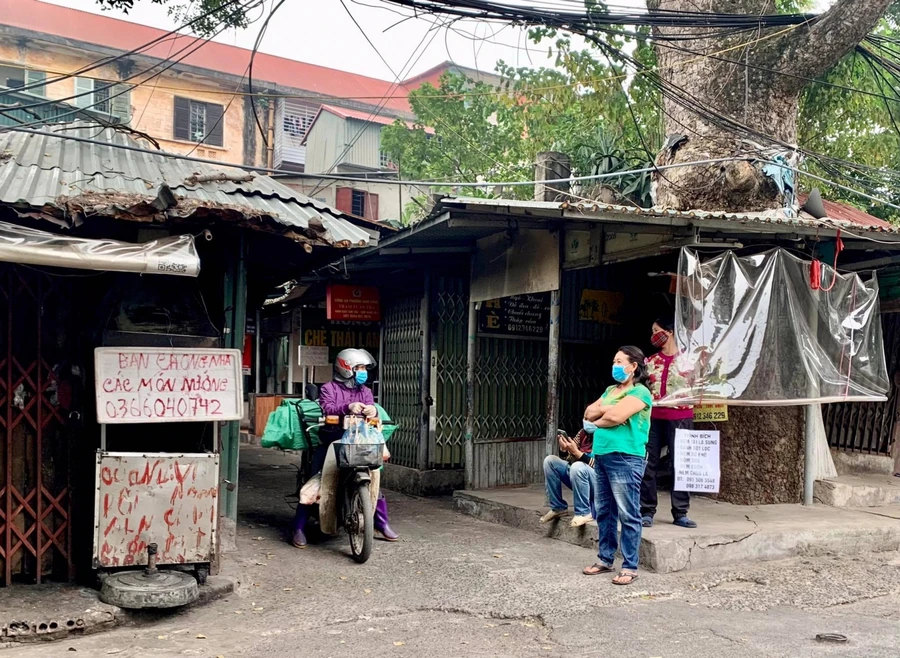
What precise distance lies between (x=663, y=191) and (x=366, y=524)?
17.6 ft

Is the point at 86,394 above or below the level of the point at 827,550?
above

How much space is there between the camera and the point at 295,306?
44.4 ft

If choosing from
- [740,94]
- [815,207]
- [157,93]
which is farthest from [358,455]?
[157,93]

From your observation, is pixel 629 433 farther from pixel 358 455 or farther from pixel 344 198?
pixel 344 198

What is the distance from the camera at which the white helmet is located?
668 cm

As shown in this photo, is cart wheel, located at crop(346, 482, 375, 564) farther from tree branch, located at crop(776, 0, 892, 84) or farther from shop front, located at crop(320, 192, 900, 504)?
tree branch, located at crop(776, 0, 892, 84)

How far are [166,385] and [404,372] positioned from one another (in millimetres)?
5471

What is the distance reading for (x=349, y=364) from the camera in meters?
6.67

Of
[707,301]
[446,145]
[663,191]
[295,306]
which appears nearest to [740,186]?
[663,191]

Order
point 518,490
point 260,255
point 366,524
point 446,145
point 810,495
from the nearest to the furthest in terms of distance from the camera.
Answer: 1. point 366,524
2. point 260,255
3. point 810,495
4. point 518,490
5. point 446,145

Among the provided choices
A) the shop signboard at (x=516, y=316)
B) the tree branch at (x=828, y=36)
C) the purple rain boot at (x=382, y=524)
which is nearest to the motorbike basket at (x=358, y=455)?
the purple rain boot at (x=382, y=524)

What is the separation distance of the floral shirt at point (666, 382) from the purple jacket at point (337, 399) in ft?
7.94

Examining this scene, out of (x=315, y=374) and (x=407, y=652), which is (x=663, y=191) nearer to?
(x=407, y=652)

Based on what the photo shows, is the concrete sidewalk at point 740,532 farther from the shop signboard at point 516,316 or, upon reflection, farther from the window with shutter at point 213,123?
the window with shutter at point 213,123
